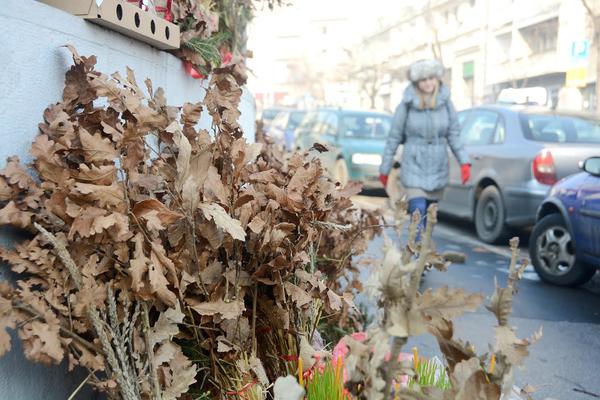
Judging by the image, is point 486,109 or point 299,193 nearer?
point 299,193

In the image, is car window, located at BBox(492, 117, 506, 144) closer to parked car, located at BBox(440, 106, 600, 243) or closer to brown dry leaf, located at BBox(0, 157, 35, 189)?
parked car, located at BBox(440, 106, 600, 243)

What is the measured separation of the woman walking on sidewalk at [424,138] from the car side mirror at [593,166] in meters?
1.21

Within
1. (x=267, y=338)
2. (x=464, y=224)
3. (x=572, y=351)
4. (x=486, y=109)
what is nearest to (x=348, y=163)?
(x=464, y=224)

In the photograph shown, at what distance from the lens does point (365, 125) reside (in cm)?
1471

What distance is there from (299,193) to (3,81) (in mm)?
862

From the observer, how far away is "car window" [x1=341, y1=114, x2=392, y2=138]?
→ 47.4ft

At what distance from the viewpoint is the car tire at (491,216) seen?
28.9 feet

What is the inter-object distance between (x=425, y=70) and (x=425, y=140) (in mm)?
670

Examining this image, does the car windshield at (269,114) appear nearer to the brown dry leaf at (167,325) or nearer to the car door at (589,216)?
the car door at (589,216)

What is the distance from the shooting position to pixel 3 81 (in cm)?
187

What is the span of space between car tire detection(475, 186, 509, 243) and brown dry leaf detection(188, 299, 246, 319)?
24.3 feet

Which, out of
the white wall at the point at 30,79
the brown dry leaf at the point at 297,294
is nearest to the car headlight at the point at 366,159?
the white wall at the point at 30,79

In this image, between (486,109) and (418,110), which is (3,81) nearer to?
(418,110)

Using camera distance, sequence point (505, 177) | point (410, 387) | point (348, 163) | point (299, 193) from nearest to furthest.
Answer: point (410, 387) < point (299, 193) < point (505, 177) < point (348, 163)
